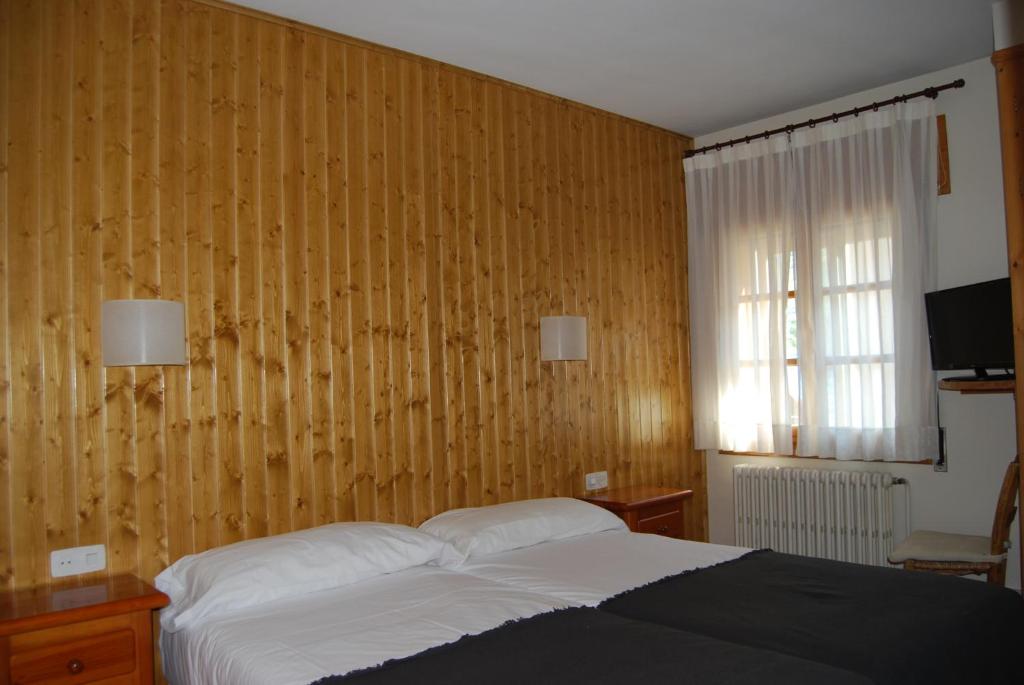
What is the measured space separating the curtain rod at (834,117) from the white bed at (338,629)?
333 centimetres

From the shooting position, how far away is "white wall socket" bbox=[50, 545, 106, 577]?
8.57ft

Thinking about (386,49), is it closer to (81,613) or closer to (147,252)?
(147,252)

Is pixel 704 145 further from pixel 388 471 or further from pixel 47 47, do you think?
pixel 47 47

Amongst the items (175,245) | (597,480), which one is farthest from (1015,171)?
(175,245)

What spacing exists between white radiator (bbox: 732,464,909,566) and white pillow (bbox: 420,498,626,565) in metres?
1.39

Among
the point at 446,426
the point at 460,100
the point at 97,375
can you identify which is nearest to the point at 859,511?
the point at 446,426

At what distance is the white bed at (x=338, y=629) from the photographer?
6.60ft

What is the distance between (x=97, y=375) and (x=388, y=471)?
128cm

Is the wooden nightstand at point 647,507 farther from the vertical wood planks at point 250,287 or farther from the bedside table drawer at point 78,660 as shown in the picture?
the bedside table drawer at point 78,660

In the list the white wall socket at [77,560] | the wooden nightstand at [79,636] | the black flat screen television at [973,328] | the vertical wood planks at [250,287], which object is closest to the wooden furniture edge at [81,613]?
the wooden nightstand at [79,636]

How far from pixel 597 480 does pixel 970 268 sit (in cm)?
228

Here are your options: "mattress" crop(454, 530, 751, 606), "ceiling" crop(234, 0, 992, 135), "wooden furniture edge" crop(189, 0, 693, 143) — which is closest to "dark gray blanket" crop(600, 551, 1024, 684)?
"mattress" crop(454, 530, 751, 606)

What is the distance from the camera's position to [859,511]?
4262mm

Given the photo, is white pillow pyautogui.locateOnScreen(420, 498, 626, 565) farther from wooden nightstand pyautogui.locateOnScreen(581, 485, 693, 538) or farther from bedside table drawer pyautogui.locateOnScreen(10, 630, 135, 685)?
bedside table drawer pyautogui.locateOnScreen(10, 630, 135, 685)
